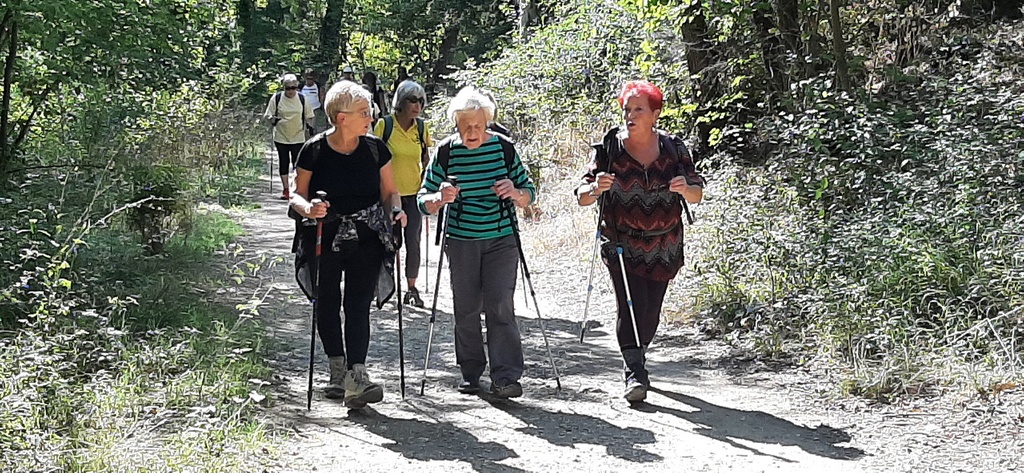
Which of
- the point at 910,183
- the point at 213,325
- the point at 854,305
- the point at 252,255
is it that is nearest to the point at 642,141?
the point at 854,305

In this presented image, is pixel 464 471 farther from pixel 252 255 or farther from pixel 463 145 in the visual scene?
pixel 252 255

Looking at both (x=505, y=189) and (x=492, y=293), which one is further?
(x=492, y=293)

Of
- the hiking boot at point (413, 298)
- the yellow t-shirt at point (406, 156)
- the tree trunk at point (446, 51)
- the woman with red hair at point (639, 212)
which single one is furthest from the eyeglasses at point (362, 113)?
the tree trunk at point (446, 51)

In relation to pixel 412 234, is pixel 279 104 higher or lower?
higher

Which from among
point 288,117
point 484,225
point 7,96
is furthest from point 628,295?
point 288,117

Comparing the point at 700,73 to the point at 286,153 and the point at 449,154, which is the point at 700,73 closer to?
the point at 449,154

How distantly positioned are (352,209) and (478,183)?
0.79m

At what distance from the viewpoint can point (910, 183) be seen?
26.3 feet

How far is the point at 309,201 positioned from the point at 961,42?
23.0 feet

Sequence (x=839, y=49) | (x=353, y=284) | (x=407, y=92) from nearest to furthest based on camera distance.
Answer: (x=353, y=284)
(x=407, y=92)
(x=839, y=49)

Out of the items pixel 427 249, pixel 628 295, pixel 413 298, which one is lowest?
pixel 413 298

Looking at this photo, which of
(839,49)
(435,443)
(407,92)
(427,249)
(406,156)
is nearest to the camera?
(435,443)

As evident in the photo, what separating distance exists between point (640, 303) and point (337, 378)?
1856 millimetres

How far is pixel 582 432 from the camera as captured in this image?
6.02 meters
